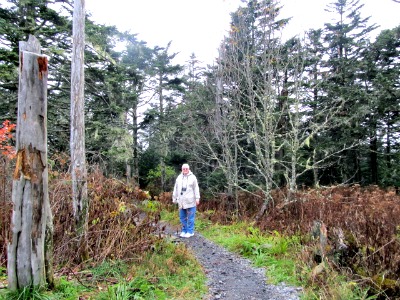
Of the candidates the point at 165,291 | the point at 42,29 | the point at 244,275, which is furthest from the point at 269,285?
the point at 42,29

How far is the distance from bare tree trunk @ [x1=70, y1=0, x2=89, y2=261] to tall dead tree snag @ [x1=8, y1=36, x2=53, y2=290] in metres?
2.25

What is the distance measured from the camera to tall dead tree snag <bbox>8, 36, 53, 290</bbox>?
2.86 metres

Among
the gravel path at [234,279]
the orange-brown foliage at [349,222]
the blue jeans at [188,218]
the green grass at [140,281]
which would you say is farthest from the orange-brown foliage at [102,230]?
the orange-brown foliage at [349,222]

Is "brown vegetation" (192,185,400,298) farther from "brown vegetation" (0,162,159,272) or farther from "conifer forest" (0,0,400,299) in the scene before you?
"brown vegetation" (0,162,159,272)

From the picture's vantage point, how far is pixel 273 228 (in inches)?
293

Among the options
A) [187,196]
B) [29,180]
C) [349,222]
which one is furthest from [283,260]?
[29,180]

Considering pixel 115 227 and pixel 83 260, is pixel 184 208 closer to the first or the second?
pixel 115 227

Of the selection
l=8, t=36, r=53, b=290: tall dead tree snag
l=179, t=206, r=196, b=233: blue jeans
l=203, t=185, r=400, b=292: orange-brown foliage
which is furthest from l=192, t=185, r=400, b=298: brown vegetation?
l=8, t=36, r=53, b=290: tall dead tree snag

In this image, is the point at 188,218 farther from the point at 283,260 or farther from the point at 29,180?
the point at 29,180

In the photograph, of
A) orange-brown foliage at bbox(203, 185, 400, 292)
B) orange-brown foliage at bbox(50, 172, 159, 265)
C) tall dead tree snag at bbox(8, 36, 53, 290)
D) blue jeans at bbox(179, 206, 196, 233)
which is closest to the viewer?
tall dead tree snag at bbox(8, 36, 53, 290)

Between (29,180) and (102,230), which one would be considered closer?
(29,180)

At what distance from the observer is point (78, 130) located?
5656 millimetres

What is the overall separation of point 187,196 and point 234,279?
2.95 meters

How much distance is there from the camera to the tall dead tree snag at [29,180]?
9.37ft
